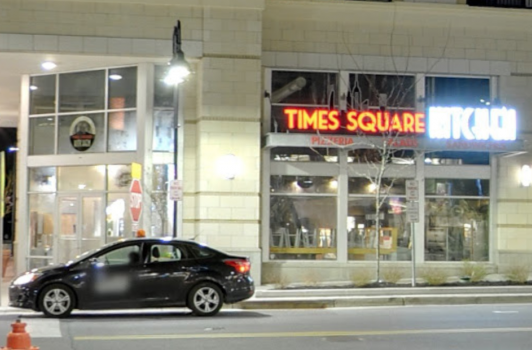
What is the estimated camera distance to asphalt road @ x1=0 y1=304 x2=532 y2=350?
10812 millimetres

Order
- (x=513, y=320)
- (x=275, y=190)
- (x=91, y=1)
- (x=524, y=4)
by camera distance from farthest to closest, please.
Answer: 1. (x=524, y=4)
2. (x=275, y=190)
3. (x=91, y=1)
4. (x=513, y=320)

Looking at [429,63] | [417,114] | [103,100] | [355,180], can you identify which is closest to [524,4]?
[429,63]

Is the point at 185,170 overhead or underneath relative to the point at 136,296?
overhead

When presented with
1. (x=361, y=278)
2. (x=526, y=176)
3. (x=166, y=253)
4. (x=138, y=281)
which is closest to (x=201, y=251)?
(x=166, y=253)

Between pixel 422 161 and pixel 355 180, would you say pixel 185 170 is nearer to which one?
pixel 355 180

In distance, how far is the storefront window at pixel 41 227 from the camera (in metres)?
21.6

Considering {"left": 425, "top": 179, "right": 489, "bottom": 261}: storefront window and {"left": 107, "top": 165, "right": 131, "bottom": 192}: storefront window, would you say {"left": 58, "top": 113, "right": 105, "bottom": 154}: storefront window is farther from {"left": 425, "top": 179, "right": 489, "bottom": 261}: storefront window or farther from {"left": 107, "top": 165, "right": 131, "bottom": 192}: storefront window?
{"left": 425, "top": 179, "right": 489, "bottom": 261}: storefront window

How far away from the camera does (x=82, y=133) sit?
21297mm

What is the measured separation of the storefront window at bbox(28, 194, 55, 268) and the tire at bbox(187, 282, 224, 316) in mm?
8764

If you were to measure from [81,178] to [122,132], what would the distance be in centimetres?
184

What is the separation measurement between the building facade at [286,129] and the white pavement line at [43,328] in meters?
6.68

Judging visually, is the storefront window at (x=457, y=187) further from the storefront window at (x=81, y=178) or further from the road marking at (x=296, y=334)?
the road marking at (x=296, y=334)

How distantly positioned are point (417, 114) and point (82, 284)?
10.3 meters

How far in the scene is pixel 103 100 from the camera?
21062 millimetres
